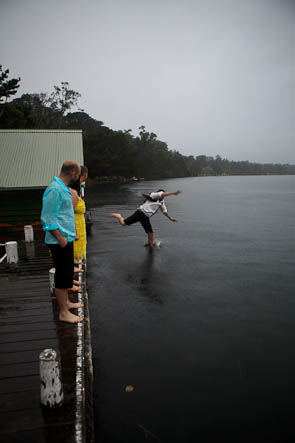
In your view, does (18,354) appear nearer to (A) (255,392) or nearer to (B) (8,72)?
(A) (255,392)

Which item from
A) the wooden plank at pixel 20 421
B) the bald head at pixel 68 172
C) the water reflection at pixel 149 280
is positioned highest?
the bald head at pixel 68 172

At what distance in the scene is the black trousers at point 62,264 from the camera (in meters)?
3.83

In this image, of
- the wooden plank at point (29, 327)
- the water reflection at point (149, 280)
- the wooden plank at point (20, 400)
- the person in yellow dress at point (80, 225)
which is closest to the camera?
the wooden plank at point (20, 400)

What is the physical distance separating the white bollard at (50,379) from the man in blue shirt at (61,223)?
125cm

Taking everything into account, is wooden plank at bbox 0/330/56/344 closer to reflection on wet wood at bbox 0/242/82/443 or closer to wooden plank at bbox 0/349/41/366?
reflection on wet wood at bbox 0/242/82/443

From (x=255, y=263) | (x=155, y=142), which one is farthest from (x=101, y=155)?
(x=255, y=263)

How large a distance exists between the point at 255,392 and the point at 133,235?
9.82 meters

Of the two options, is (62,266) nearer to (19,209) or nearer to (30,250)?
(30,250)

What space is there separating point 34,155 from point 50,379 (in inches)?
423

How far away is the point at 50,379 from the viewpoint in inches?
108

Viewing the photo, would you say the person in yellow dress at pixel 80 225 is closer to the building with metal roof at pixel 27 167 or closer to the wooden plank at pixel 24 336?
the wooden plank at pixel 24 336

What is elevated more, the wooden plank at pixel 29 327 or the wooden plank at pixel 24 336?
the wooden plank at pixel 29 327

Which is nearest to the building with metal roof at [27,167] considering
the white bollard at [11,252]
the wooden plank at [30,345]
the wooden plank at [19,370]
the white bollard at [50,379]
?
the white bollard at [11,252]

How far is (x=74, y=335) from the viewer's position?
13.6 feet
